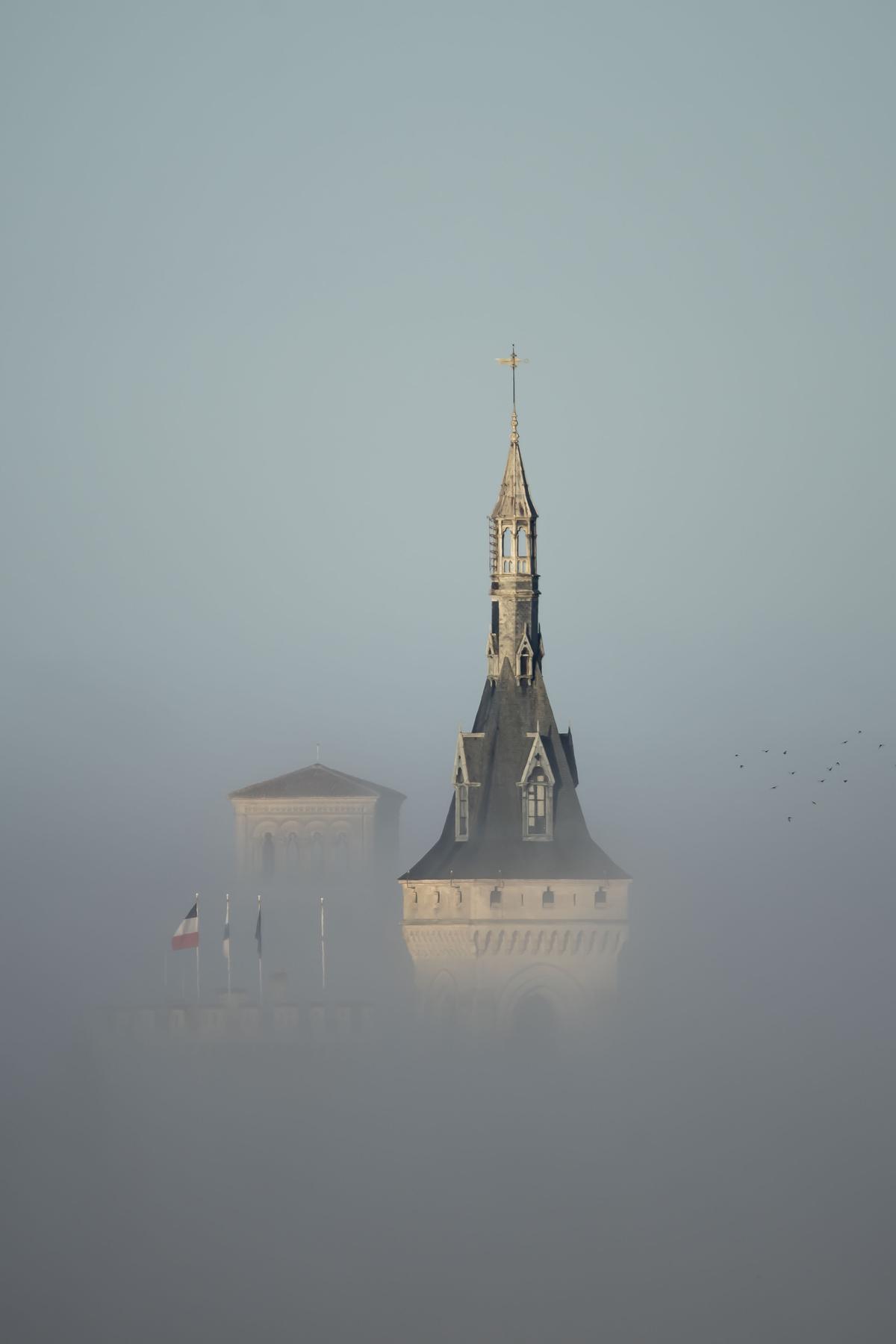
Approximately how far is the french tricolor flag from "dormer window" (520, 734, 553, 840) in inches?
634

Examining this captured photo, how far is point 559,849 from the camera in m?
107

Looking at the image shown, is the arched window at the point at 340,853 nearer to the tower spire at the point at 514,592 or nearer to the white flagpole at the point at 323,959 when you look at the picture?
the white flagpole at the point at 323,959

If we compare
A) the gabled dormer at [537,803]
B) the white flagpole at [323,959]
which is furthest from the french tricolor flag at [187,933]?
the gabled dormer at [537,803]

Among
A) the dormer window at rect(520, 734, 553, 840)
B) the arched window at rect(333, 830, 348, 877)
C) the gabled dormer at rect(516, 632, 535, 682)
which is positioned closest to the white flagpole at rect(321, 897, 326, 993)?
the dormer window at rect(520, 734, 553, 840)

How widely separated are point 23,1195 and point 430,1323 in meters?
16.7

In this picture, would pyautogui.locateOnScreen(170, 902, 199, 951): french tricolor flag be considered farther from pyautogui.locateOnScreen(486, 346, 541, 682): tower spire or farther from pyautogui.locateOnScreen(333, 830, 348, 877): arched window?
pyautogui.locateOnScreen(333, 830, 348, 877): arched window

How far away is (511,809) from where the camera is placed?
354 feet

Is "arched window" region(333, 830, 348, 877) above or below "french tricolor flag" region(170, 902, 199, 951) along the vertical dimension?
above

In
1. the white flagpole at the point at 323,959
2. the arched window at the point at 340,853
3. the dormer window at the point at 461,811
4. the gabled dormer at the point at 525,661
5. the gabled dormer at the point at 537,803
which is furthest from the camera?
the arched window at the point at 340,853

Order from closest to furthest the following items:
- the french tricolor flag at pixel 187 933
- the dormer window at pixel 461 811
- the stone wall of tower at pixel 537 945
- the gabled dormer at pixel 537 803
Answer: the stone wall of tower at pixel 537 945, the gabled dormer at pixel 537 803, the dormer window at pixel 461 811, the french tricolor flag at pixel 187 933

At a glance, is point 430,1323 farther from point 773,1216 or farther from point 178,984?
point 178,984

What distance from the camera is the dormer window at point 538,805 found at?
108m

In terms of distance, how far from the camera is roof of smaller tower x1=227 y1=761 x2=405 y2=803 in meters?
156

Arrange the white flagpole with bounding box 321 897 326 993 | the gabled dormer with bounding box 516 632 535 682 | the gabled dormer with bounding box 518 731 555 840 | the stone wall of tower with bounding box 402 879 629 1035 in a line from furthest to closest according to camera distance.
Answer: the white flagpole with bounding box 321 897 326 993, the gabled dormer with bounding box 516 632 535 682, the gabled dormer with bounding box 518 731 555 840, the stone wall of tower with bounding box 402 879 629 1035
